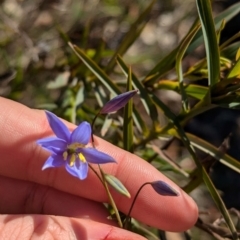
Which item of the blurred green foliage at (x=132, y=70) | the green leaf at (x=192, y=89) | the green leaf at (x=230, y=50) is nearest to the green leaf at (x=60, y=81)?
the blurred green foliage at (x=132, y=70)

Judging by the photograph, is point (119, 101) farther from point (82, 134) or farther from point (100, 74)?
point (100, 74)

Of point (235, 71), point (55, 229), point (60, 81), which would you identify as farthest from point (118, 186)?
point (60, 81)

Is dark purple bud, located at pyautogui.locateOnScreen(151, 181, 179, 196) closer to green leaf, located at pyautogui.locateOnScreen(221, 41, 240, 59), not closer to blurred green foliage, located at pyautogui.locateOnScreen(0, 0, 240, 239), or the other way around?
blurred green foliage, located at pyautogui.locateOnScreen(0, 0, 240, 239)

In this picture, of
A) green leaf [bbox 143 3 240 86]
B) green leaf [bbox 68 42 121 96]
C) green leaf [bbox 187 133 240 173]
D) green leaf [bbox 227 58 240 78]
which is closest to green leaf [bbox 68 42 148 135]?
green leaf [bbox 68 42 121 96]

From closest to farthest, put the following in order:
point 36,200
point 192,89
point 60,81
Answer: point 192,89 < point 36,200 < point 60,81

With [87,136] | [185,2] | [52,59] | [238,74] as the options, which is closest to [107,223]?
[87,136]

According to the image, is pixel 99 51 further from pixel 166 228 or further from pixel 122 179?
pixel 166 228

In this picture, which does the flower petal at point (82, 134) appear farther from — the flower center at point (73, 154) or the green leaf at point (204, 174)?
the green leaf at point (204, 174)
